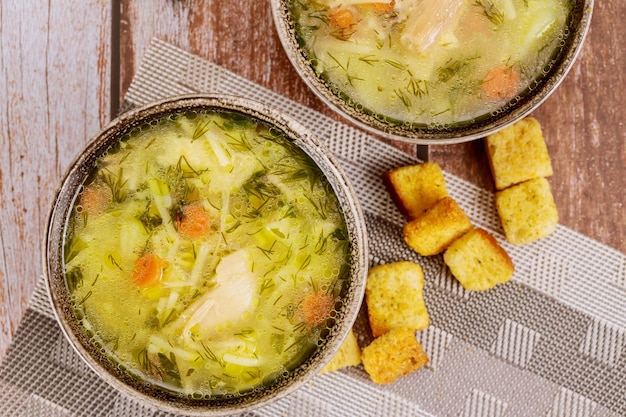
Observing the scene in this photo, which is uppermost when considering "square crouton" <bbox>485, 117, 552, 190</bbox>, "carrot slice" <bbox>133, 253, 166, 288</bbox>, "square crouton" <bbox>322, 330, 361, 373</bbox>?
"square crouton" <bbox>485, 117, 552, 190</bbox>

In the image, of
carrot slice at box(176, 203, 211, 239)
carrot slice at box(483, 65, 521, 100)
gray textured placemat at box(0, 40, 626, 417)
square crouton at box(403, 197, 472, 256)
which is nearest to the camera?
carrot slice at box(176, 203, 211, 239)

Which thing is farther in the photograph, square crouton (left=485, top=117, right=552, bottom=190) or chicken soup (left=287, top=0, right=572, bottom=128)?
square crouton (left=485, top=117, right=552, bottom=190)

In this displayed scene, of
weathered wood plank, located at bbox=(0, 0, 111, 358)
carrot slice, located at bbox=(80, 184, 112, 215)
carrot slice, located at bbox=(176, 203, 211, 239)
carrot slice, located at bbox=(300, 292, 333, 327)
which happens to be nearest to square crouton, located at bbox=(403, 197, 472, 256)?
carrot slice, located at bbox=(300, 292, 333, 327)

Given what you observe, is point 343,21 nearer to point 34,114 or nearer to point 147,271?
point 147,271

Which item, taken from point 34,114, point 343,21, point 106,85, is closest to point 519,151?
point 343,21

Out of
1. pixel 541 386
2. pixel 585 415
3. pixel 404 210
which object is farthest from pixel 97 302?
pixel 585 415

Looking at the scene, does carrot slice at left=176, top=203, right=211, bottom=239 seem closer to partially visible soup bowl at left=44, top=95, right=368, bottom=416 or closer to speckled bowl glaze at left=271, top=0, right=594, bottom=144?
partially visible soup bowl at left=44, top=95, right=368, bottom=416
